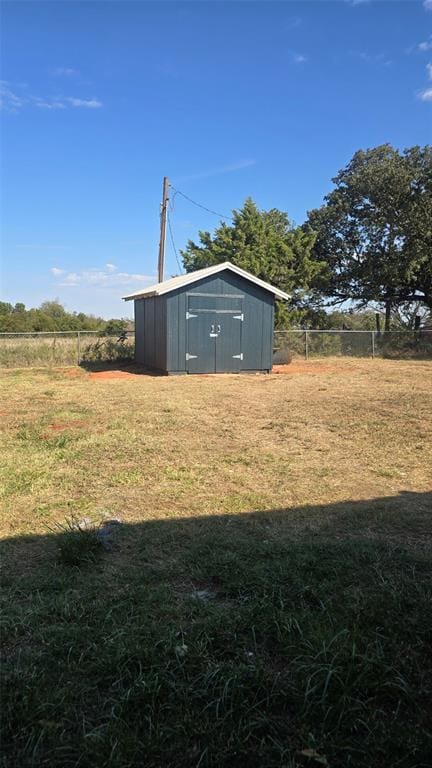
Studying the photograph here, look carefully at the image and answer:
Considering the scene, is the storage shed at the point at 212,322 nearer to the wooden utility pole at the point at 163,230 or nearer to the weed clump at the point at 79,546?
the wooden utility pole at the point at 163,230

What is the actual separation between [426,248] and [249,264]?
8.23 meters

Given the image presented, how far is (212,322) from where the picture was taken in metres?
15.6

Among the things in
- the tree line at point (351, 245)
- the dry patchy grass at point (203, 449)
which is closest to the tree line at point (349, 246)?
the tree line at point (351, 245)

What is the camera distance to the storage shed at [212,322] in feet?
49.6

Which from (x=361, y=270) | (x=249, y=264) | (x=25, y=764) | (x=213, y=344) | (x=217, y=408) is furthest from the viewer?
(x=361, y=270)

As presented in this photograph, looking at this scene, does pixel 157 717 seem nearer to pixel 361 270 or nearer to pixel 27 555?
pixel 27 555

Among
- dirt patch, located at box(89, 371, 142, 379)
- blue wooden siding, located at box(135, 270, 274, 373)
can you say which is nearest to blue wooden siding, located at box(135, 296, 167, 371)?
blue wooden siding, located at box(135, 270, 274, 373)

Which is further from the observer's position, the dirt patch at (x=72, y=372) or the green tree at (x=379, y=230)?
the green tree at (x=379, y=230)

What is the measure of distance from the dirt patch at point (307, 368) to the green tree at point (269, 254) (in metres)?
6.97

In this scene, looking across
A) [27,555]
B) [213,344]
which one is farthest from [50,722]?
[213,344]

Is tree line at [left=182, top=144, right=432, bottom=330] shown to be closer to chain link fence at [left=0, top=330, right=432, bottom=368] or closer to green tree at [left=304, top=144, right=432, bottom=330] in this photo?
green tree at [left=304, top=144, right=432, bottom=330]

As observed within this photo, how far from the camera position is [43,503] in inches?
165

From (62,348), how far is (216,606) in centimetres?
1688

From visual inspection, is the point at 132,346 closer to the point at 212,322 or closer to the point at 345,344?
the point at 212,322
